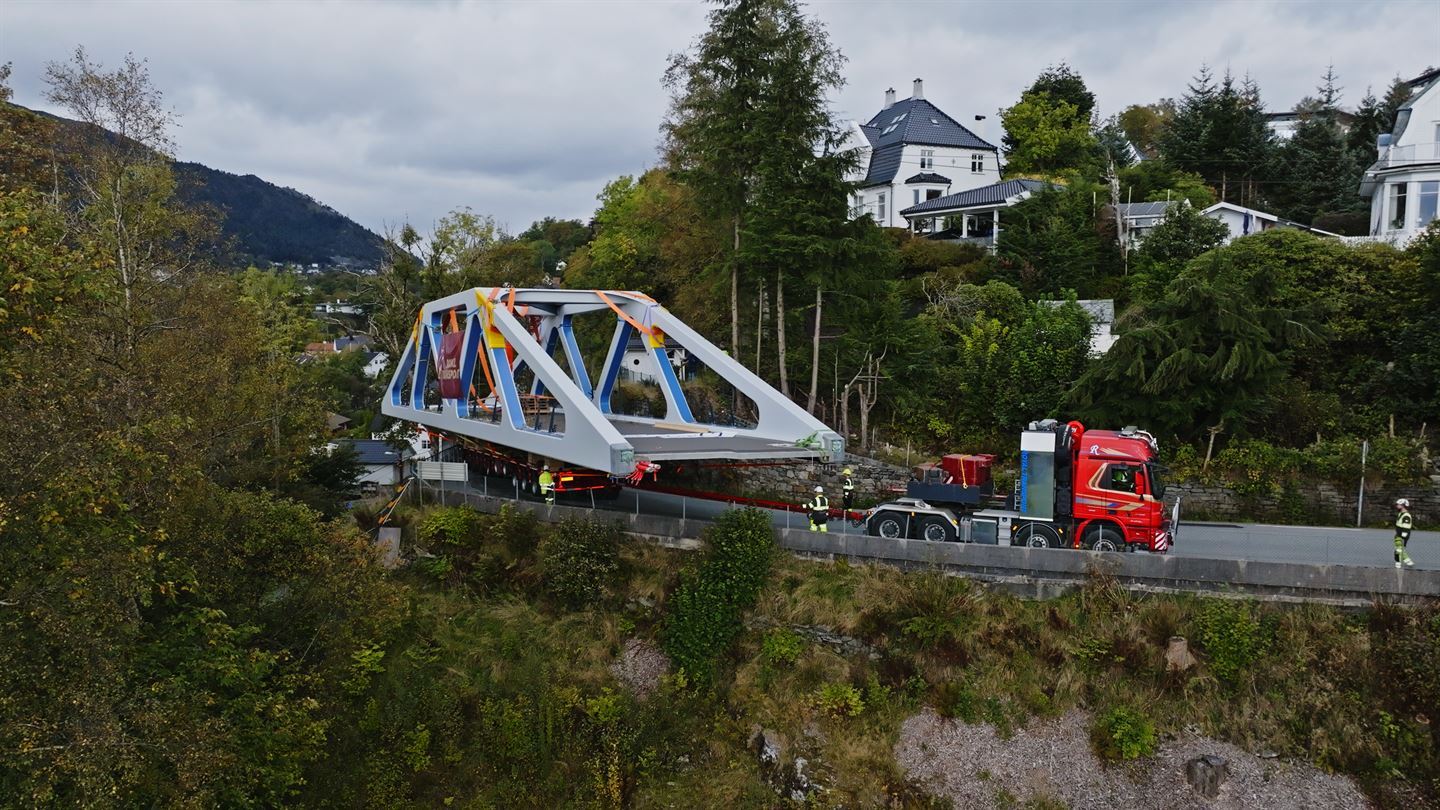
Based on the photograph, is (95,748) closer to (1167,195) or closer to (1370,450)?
(1370,450)

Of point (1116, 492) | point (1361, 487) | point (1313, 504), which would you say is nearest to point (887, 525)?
point (1116, 492)

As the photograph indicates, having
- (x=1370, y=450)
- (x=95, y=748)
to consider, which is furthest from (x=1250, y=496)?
(x=95, y=748)

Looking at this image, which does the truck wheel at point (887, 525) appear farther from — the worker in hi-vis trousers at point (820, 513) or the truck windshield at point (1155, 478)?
the truck windshield at point (1155, 478)

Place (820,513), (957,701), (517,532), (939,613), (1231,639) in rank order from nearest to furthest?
(1231,639) → (957,701) → (939,613) → (820,513) → (517,532)

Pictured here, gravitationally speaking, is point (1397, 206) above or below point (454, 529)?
above

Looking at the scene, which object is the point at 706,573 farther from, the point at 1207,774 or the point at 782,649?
the point at 1207,774

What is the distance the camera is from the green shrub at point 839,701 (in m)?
13.7

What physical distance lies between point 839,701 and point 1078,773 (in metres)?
3.65

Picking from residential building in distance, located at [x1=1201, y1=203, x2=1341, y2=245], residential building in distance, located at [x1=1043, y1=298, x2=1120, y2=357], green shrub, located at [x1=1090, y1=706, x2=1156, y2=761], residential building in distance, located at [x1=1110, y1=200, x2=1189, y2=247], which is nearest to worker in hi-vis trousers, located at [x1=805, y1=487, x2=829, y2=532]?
green shrub, located at [x1=1090, y1=706, x2=1156, y2=761]

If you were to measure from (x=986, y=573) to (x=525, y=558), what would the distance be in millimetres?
9575

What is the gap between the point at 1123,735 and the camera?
40.7 ft

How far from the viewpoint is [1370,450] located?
17.6 meters

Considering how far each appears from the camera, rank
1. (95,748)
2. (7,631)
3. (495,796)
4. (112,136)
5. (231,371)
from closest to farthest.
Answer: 1. (95,748)
2. (7,631)
3. (495,796)
4. (112,136)
5. (231,371)

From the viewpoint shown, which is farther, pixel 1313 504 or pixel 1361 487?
pixel 1313 504
